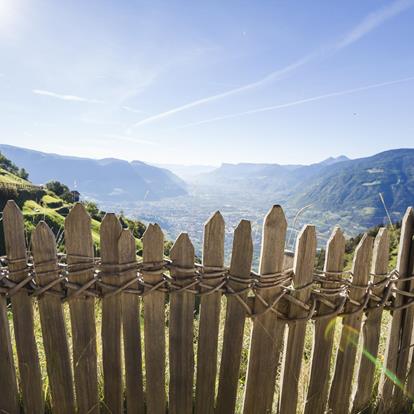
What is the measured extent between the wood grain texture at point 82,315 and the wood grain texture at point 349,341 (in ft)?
5.48

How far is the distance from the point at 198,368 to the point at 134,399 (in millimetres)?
483

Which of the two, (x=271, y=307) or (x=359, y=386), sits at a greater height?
(x=271, y=307)

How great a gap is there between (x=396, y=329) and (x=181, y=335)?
1631mm

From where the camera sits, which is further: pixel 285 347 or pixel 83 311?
pixel 285 347

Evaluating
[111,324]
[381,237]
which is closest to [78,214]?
[111,324]

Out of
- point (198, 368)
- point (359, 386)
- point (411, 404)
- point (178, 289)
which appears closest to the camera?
point (178, 289)

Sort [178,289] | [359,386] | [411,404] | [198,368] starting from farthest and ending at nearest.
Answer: [411,404] → [359,386] → [198,368] → [178,289]

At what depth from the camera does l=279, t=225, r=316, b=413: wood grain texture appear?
2.05 meters

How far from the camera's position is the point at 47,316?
6.75 ft

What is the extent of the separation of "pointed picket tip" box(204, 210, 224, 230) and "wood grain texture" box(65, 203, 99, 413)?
0.69m

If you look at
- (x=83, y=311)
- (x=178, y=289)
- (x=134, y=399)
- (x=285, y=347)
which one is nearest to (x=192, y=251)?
(x=178, y=289)

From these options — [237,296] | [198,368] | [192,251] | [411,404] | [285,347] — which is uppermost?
[192,251]

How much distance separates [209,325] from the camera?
212cm

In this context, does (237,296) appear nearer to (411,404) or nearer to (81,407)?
(81,407)
